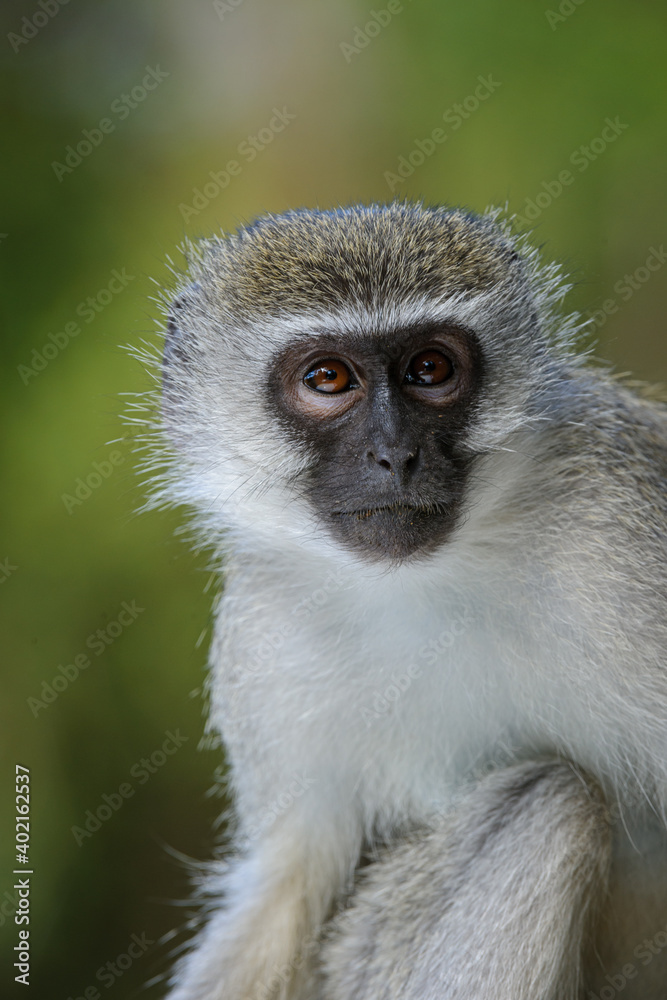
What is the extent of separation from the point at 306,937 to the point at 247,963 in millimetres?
200

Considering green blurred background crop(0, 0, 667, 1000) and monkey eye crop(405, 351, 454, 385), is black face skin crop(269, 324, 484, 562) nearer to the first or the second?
monkey eye crop(405, 351, 454, 385)

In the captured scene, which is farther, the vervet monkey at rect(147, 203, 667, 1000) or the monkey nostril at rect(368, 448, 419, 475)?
the vervet monkey at rect(147, 203, 667, 1000)

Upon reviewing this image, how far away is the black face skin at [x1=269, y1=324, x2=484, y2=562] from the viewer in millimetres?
2070

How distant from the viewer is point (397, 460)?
2.03 metres

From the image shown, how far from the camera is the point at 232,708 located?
2729mm

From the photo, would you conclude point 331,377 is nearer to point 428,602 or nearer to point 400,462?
point 400,462

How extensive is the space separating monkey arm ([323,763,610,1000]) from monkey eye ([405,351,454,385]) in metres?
1.03

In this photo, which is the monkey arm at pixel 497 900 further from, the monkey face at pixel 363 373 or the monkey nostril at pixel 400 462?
the monkey nostril at pixel 400 462

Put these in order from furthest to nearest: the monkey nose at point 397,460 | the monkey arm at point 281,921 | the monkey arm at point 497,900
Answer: the monkey arm at point 281,921
the monkey arm at point 497,900
the monkey nose at point 397,460

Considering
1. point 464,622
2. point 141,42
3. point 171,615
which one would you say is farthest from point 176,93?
point 464,622

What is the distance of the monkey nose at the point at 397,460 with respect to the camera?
2.03 metres

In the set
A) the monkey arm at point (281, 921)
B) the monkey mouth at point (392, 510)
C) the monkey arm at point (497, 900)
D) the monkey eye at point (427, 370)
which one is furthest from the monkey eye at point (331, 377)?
the monkey arm at point (281, 921)

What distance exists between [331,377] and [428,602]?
2.12ft

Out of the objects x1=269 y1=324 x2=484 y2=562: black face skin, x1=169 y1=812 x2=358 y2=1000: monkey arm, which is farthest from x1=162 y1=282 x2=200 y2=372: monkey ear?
x1=169 y1=812 x2=358 y2=1000: monkey arm
